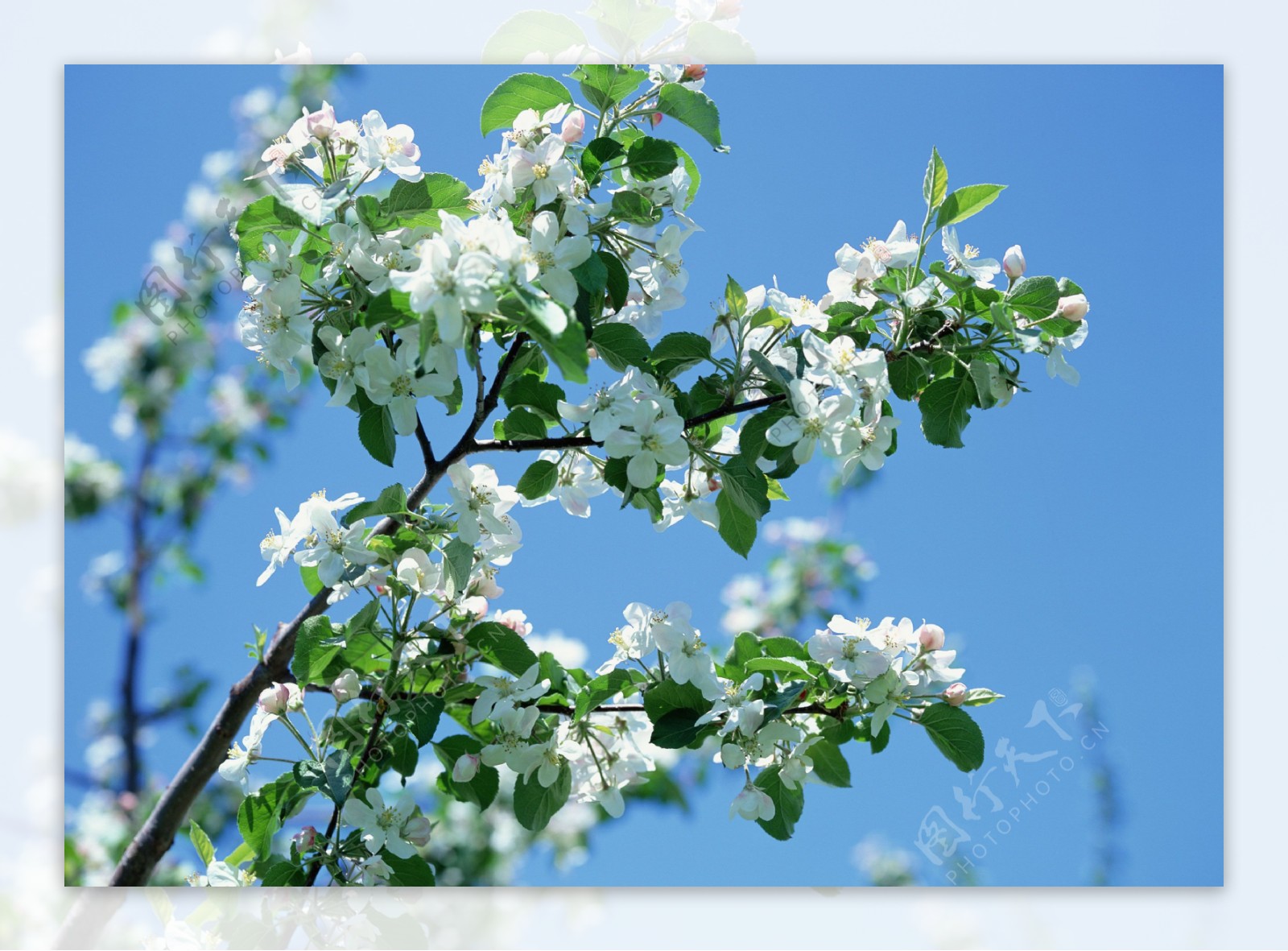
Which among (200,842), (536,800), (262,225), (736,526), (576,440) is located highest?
(262,225)

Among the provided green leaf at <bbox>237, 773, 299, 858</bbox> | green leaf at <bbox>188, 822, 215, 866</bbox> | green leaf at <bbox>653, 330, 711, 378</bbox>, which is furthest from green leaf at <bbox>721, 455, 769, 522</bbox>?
green leaf at <bbox>188, 822, 215, 866</bbox>

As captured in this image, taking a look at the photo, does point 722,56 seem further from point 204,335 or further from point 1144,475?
point 204,335

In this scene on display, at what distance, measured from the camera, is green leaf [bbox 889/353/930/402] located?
1.41 meters

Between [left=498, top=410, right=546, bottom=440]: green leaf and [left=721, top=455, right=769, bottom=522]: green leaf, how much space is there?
238mm

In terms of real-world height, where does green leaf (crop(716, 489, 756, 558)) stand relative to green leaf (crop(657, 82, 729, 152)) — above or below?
below

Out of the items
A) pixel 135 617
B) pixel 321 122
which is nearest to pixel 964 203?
pixel 321 122

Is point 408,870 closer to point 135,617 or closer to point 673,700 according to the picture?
point 673,700

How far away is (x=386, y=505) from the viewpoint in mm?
1399

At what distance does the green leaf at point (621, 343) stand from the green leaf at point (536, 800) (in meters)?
0.51

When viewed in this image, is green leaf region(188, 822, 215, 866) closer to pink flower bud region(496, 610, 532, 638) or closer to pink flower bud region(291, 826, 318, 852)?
pink flower bud region(291, 826, 318, 852)

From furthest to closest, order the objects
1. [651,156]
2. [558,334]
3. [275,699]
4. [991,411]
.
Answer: [991,411]
[275,699]
[651,156]
[558,334]

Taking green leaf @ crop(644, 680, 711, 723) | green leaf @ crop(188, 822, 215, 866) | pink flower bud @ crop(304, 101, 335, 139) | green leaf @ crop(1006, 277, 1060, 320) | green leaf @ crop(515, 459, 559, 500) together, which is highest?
pink flower bud @ crop(304, 101, 335, 139)

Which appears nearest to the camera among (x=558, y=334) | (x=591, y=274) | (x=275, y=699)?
(x=558, y=334)

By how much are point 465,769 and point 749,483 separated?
523mm
